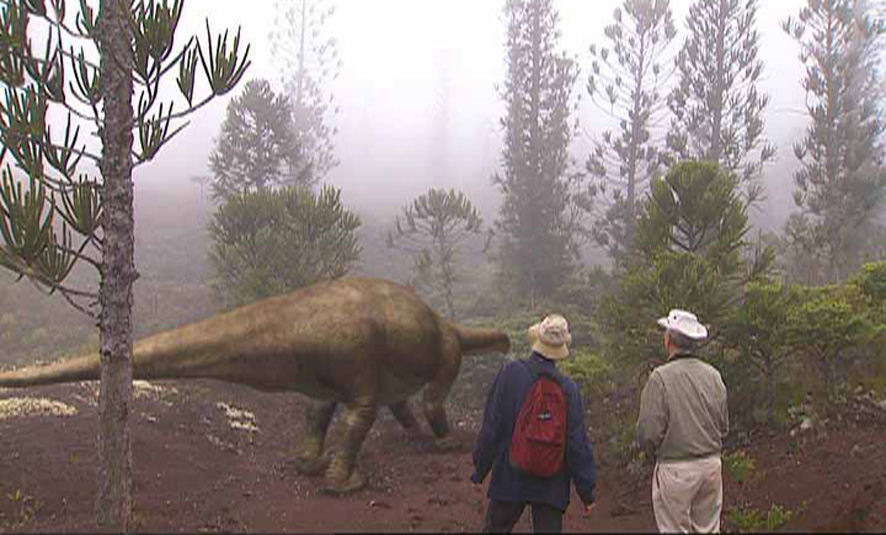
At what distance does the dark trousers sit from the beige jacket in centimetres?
85

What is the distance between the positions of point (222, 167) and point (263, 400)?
12.9 metres

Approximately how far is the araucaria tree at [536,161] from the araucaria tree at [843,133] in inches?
310

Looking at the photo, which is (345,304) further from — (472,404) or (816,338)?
(472,404)

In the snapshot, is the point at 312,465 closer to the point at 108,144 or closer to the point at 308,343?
the point at 308,343

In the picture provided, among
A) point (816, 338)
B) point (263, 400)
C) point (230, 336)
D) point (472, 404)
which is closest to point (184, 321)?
point (263, 400)

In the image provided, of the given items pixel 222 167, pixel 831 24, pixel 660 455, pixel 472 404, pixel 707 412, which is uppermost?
pixel 831 24

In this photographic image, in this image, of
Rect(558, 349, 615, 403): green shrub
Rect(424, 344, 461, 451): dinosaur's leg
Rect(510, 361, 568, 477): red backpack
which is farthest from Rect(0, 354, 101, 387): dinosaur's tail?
Rect(558, 349, 615, 403): green shrub

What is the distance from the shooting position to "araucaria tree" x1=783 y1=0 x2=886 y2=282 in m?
20.2

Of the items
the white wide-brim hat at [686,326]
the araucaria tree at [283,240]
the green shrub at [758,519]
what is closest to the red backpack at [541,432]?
the white wide-brim hat at [686,326]

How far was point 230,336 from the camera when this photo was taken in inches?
245

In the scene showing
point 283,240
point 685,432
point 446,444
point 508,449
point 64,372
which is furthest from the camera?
point 283,240

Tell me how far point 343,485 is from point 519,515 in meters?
3.12

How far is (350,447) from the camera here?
6.55 meters

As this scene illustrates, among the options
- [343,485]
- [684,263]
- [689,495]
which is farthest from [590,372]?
[689,495]
